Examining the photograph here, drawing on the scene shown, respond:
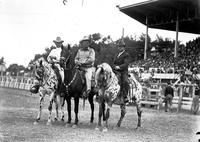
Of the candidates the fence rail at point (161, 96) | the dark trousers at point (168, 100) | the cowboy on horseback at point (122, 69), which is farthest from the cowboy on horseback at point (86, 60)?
the fence rail at point (161, 96)

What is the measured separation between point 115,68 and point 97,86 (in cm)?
85

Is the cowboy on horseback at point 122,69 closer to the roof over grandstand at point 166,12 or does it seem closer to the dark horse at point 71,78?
the dark horse at point 71,78

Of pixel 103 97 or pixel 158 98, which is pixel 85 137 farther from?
pixel 158 98

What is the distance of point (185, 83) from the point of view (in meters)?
28.6

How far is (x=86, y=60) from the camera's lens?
12.2m

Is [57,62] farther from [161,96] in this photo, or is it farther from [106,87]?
[161,96]

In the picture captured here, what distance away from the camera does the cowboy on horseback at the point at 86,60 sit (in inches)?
472

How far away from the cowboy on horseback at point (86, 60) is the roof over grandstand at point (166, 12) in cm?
2513

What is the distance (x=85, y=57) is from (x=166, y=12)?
3172cm

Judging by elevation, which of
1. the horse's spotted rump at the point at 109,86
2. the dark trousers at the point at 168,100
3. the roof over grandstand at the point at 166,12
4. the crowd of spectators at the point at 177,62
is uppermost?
the roof over grandstand at the point at 166,12

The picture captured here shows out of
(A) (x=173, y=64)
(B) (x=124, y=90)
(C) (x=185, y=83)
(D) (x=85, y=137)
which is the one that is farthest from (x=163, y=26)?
(D) (x=85, y=137)

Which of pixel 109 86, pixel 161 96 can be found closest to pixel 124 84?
pixel 109 86

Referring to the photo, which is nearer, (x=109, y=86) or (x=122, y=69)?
(x=109, y=86)

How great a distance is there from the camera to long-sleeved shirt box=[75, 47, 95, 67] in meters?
12.2
